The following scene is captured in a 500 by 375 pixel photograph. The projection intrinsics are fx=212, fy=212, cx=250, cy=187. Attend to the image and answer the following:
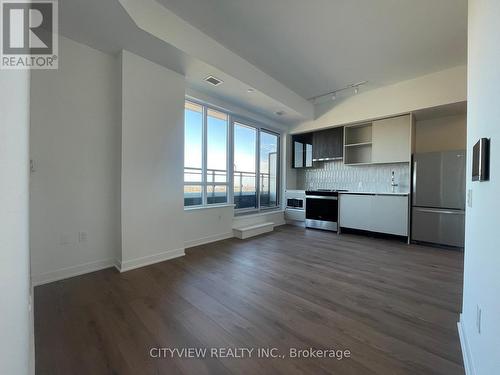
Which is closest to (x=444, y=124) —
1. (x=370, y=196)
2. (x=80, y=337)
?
(x=370, y=196)

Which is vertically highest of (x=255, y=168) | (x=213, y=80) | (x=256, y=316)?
(x=213, y=80)

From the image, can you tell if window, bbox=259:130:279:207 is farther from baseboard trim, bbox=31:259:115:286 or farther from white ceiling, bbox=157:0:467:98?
baseboard trim, bbox=31:259:115:286

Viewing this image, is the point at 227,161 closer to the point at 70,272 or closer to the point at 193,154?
the point at 193,154

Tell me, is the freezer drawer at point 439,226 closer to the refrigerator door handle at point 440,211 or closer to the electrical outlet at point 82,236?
the refrigerator door handle at point 440,211

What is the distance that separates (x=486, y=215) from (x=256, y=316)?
5.25 feet

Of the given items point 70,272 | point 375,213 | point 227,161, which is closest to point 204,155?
point 227,161

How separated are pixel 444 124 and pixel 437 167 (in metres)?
1.19

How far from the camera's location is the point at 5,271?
0.60 metres

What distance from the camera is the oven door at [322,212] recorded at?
488 centimetres

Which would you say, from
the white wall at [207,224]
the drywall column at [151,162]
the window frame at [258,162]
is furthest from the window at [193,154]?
the window frame at [258,162]

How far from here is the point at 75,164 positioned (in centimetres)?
247

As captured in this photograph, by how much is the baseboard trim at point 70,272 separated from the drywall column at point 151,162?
0.88 ft

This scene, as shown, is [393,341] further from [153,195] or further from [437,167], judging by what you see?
[437,167]

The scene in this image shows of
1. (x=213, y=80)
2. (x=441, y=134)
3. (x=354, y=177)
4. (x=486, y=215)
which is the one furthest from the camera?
(x=354, y=177)
